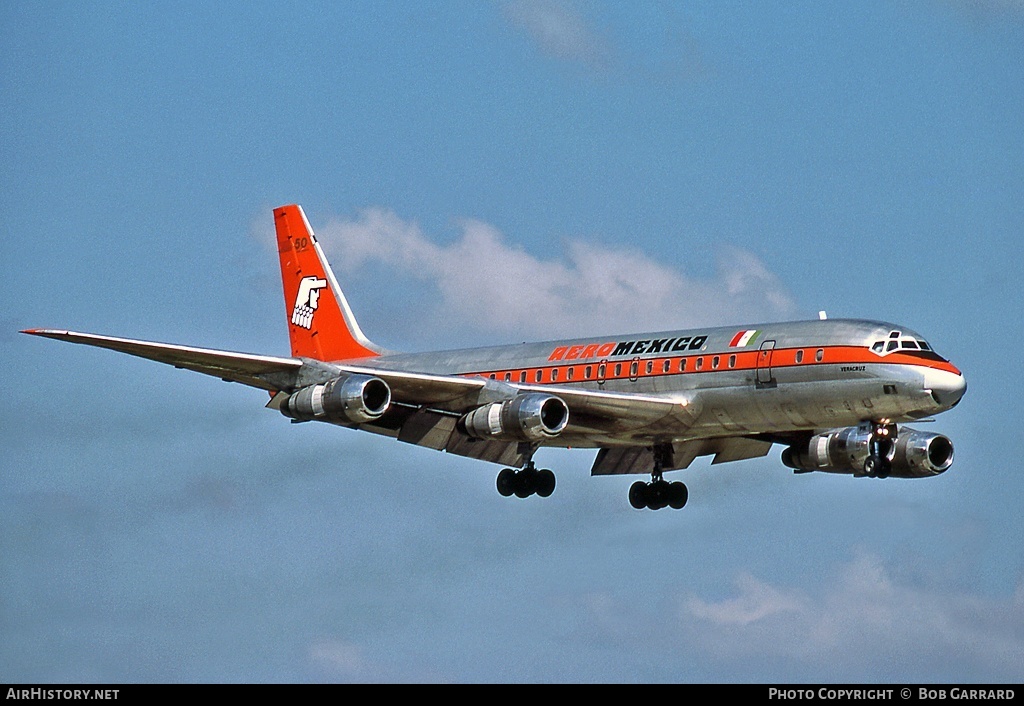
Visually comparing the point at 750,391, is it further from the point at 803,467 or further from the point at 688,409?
the point at 803,467

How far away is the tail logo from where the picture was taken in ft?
229

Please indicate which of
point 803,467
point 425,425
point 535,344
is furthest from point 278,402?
point 803,467

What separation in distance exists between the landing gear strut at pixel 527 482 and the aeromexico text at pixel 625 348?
144 inches

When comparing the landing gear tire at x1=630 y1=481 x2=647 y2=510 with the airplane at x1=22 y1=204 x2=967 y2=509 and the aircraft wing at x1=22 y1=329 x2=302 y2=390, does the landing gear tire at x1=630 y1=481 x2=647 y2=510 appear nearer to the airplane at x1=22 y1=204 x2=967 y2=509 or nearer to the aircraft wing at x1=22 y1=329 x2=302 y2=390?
the airplane at x1=22 y1=204 x2=967 y2=509

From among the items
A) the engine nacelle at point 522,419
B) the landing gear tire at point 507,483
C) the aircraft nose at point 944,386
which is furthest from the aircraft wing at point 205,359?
the aircraft nose at point 944,386

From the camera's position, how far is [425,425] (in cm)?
5872

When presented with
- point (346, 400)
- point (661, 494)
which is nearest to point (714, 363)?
point (661, 494)

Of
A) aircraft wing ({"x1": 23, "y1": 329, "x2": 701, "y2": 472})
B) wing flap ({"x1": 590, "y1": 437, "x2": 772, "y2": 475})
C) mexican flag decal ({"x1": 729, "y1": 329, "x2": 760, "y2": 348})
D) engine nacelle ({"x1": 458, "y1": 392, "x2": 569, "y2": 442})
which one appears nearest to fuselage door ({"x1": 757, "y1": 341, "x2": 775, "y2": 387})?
mexican flag decal ({"x1": 729, "y1": 329, "x2": 760, "y2": 348})

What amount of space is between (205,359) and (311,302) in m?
13.6

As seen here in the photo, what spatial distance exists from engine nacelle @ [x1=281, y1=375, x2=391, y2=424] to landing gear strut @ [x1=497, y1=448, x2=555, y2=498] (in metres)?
6.33

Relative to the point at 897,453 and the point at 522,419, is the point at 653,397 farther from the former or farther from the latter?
the point at 897,453

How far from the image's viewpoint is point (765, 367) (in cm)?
5419

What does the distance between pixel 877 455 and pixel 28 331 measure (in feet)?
79.8
